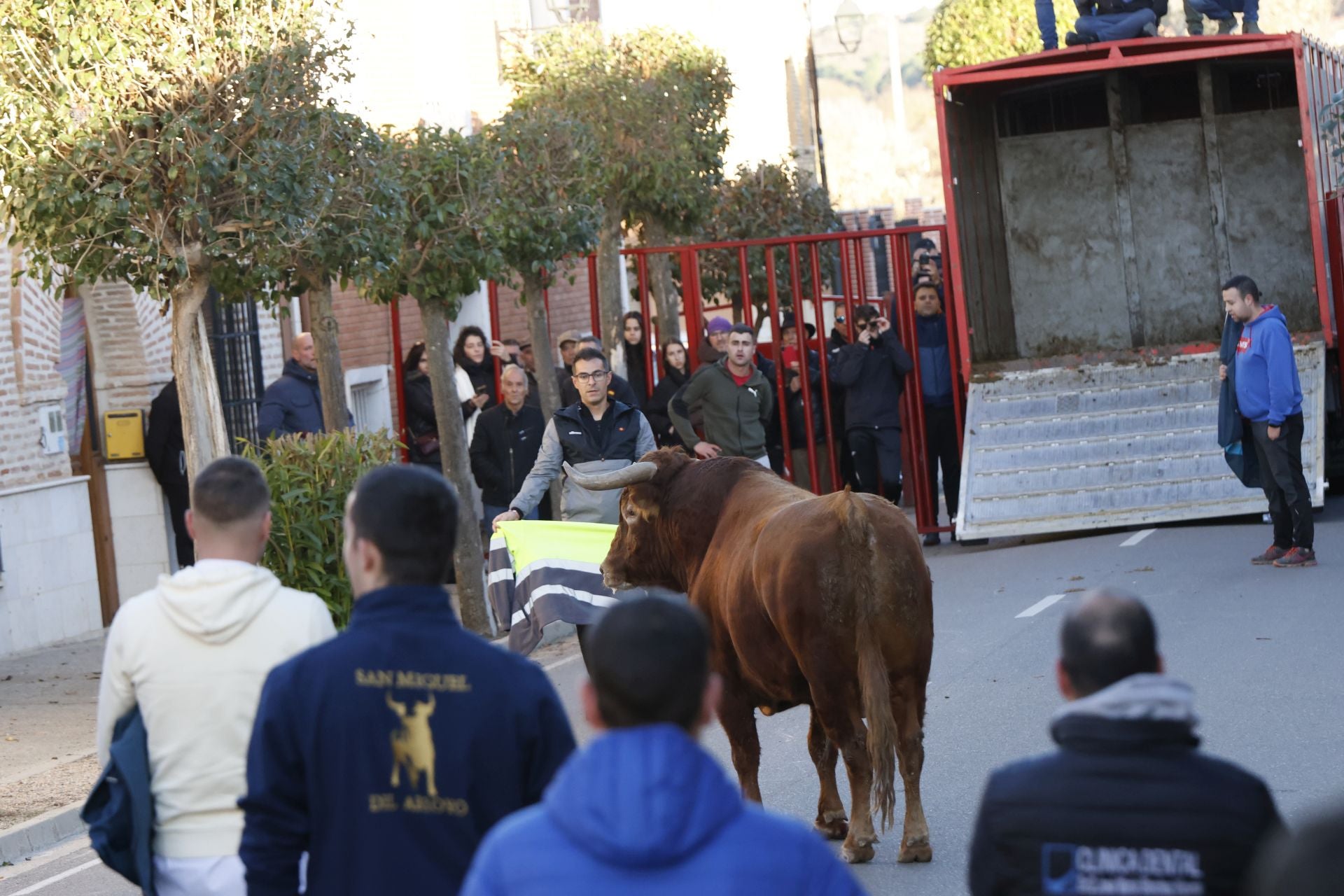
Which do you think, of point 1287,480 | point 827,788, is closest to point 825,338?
point 1287,480

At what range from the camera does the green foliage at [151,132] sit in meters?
10.3

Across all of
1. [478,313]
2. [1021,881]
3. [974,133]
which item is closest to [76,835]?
[1021,881]

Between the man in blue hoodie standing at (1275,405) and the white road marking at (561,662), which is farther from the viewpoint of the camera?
the man in blue hoodie standing at (1275,405)

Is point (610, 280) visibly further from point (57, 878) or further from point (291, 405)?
point (57, 878)

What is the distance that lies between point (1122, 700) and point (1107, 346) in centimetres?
1542

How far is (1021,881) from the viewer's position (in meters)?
3.16

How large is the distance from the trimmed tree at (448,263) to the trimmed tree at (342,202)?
29.9 inches

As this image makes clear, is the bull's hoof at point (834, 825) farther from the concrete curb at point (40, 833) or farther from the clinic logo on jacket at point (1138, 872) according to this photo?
the clinic logo on jacket at point (1138, 872)

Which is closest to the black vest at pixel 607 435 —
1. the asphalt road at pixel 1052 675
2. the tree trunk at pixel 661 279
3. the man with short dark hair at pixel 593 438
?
the man with short dark hair at pixel 593 438

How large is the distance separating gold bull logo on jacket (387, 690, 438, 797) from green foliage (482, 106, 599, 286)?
11.2 meters

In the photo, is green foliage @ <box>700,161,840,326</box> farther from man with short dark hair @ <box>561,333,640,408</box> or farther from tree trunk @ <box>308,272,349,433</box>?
tree trunk @ <box>308,272,349,433</box>

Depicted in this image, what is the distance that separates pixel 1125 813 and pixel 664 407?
42.4ft

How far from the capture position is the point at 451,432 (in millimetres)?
14445

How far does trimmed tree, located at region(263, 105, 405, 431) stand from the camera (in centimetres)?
1114
